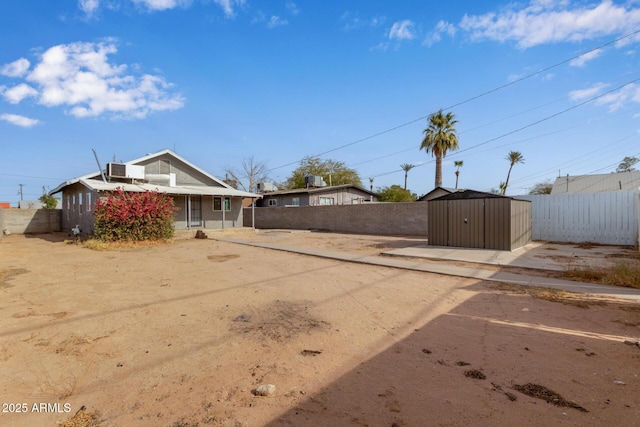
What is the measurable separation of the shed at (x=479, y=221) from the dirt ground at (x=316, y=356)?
212 inches

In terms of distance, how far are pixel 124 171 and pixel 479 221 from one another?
18741 mm

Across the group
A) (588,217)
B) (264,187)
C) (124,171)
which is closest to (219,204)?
(124,171)

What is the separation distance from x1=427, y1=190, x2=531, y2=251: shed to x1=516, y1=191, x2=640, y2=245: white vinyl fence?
2189mm

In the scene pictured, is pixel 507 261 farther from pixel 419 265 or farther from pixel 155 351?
A: pixel 155 351

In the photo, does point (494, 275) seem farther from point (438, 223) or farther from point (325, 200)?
point (325, 200)

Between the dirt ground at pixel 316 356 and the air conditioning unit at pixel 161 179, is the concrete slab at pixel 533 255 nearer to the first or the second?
the dirt ground at pixel 316 356

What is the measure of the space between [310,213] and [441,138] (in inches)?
529

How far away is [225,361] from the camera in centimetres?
343

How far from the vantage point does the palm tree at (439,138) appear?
2797cm

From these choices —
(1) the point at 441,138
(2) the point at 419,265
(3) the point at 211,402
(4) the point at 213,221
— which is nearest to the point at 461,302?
(2) the point at 419,265

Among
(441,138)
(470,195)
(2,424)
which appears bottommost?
(2,424)

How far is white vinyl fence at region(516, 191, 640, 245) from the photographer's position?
40.8ft

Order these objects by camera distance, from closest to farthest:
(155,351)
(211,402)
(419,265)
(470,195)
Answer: (211,402) < (155,351) < (419,265) < (470,195)

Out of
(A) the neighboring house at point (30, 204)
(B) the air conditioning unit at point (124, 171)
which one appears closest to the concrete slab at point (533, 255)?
(B) the air conditioning unit at point (124, 171)
